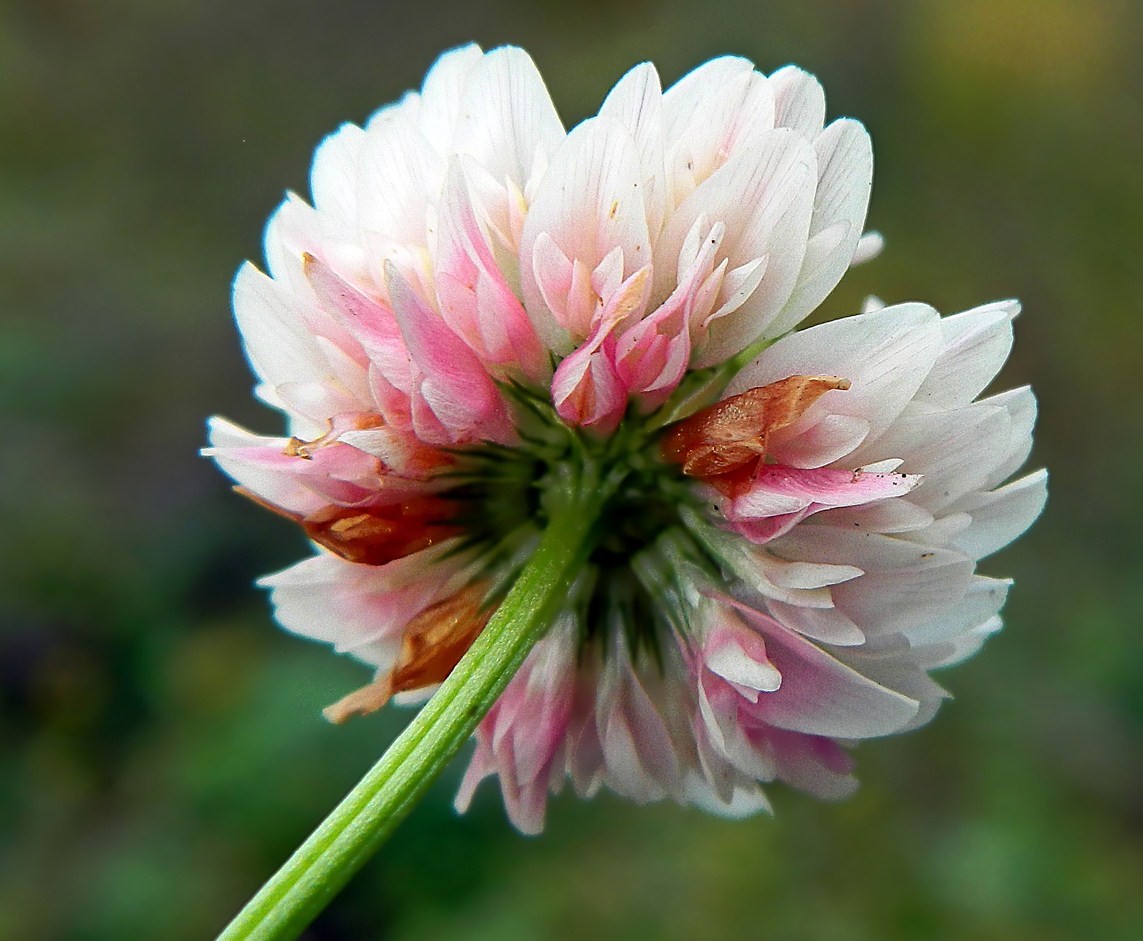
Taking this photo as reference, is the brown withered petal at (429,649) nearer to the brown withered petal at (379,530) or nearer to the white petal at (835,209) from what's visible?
the brown withered petal at (379,530)

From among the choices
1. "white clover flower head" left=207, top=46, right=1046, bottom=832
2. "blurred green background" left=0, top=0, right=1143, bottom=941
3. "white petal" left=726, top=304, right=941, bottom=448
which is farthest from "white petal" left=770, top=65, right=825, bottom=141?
"blurred green background" left=0, top=0, right=1143, bottom=941

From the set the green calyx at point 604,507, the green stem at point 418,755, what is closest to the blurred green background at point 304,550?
the green calyx at point 604,507

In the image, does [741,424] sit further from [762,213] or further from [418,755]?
[418,755]

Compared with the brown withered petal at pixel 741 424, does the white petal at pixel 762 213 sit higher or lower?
higher

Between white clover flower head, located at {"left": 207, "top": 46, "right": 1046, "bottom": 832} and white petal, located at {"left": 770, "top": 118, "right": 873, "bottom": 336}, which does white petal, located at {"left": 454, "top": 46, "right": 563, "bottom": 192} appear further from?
white petal, located at {"left": 770, "top": 118, "right": 873, "bottom": 336}

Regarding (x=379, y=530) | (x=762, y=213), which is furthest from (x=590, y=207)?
(x=379, y=530)

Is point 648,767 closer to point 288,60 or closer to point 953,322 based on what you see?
point 953,322
